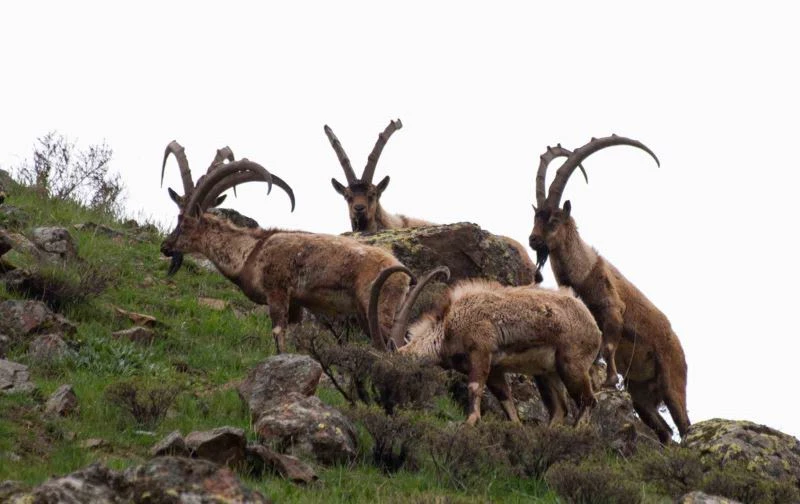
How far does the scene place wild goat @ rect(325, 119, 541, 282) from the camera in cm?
1664

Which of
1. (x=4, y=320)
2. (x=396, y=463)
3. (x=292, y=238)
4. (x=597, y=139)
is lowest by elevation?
(x=396, y=463)

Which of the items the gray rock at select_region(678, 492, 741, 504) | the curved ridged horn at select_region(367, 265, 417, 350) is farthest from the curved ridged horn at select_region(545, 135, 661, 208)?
the gray rock at select_region(678, 492, 741, 504)

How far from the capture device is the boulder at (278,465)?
25.2 feet

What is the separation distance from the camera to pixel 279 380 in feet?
31.2

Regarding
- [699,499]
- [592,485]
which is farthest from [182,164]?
[699,499]

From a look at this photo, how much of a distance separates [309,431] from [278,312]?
330cm

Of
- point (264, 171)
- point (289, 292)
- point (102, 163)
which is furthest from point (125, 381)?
point (102, 163)

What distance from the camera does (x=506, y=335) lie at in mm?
10125

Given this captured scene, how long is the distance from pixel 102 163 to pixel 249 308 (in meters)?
5.51

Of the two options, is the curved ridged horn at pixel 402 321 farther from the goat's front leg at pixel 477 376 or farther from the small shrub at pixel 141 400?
the small shrub at pixel 141 400

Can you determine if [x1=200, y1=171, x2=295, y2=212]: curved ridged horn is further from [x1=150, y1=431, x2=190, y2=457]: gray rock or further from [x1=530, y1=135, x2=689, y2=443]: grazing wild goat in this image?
[x1=150, y1=431, x2=190, y2=457]: gray rock

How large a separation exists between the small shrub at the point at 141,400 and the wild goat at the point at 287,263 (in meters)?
2.29

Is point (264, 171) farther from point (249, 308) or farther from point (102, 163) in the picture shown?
point (102, 163)

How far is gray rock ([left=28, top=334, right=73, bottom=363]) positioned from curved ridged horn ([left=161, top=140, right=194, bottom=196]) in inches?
130
